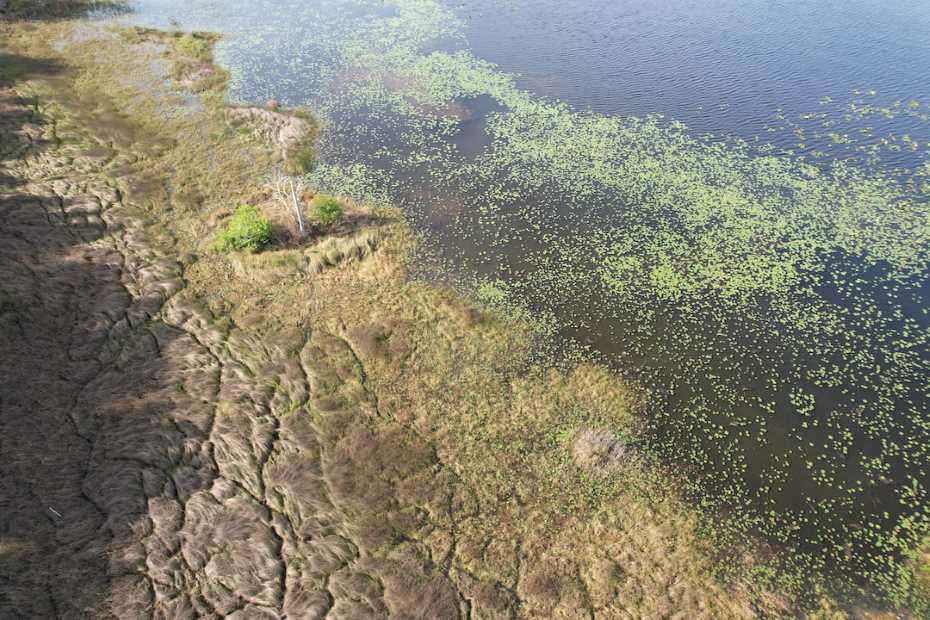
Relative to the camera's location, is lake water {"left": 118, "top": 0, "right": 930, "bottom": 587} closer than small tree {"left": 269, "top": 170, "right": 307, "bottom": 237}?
Yes

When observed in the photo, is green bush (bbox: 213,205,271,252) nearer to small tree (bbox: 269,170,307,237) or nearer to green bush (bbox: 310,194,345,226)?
small tree (bbox: 269,170,307,237)

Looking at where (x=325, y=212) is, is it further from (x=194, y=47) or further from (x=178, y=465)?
(x=194, y=47)

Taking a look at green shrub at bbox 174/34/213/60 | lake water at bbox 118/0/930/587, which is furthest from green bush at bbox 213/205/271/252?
green shrub at bbox 174/34/213/60

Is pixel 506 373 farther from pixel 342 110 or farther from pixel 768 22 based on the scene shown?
pixel 768 22

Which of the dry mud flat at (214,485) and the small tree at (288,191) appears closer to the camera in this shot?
the dry mud flat at (214,485)

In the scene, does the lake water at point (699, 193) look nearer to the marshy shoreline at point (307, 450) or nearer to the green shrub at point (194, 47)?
the green shrub at point (194, 47)

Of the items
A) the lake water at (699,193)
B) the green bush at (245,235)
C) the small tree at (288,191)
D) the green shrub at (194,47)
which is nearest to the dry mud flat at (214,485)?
the green bush at (245,235)
